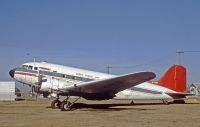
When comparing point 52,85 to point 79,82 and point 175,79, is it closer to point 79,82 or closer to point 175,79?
point 79,82

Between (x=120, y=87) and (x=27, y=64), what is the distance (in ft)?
24.2

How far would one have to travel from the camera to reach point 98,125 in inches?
567

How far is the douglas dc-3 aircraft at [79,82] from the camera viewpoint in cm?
2359

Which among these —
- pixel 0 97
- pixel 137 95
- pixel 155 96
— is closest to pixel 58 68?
pixel 137 95

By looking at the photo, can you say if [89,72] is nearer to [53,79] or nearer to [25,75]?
[53,79]

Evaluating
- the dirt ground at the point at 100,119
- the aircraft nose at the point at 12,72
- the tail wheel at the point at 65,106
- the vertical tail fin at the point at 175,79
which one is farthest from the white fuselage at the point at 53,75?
the vertical tail fin at the point at 175,79

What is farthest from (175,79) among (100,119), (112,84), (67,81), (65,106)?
(100,119)

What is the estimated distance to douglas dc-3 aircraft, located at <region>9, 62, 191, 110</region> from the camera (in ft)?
77.4

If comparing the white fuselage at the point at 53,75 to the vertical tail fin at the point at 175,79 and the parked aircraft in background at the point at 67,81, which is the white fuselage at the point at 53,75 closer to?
the parked aircraft in background at the point at 67,81

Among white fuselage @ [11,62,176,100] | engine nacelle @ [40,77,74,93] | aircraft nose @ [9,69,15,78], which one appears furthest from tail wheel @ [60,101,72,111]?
aircraft nose @ [9,69,15,78]

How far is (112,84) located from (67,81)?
3812mm

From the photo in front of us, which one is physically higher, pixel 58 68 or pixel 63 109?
pixel 58 68

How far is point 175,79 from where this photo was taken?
32750 mm

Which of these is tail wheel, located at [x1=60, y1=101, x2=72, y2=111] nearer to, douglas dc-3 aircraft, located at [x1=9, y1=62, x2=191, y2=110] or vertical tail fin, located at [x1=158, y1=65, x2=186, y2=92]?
douglas dc-3 aircraft, located at [x1=9, y1=62, x2=191, y2=110]
